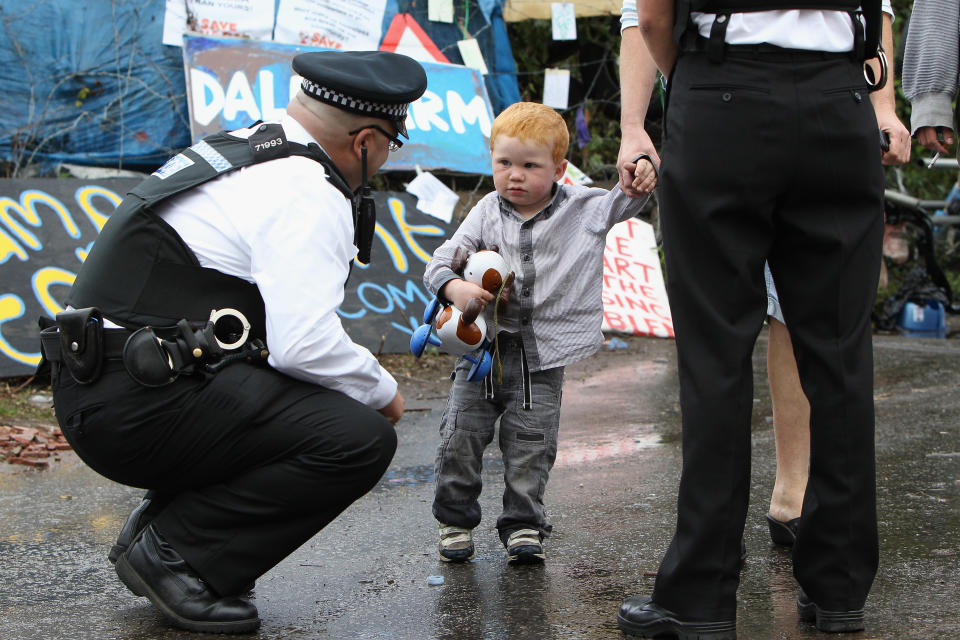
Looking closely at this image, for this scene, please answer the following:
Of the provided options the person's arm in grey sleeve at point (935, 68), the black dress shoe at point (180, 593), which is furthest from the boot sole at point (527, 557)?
the person's arm in grey sleeve at point (935, 68)

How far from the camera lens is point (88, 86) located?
735 centimetres

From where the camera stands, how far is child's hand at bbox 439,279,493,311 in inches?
121

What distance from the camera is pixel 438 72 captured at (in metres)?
8.27

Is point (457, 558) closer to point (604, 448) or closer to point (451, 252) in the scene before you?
point (451, 252)

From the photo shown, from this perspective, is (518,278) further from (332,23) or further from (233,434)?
(332,23)

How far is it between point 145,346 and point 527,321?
124cm

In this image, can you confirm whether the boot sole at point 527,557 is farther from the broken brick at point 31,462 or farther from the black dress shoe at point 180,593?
the broken brick at point 31,462

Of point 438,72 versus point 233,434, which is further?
point 438,72

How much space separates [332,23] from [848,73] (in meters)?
6.26

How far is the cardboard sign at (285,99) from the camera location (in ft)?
23.9

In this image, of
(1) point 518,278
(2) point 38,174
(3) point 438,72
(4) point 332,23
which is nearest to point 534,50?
(3) point 438,72

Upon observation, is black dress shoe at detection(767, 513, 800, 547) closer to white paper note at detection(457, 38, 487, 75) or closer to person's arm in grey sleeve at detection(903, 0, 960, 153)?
person's arm in grey sleeve at detection(903, 0, 960, 153)

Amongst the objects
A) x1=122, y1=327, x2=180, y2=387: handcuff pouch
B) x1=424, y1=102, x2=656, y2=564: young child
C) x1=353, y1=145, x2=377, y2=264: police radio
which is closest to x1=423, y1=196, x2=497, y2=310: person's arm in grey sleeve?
x1=424, y1=102, x2=656, y2=564: young child

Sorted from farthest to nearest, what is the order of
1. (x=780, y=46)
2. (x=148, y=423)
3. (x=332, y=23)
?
(x=332, y=23) < (x=148, y=423) < (x=780, y=46)
